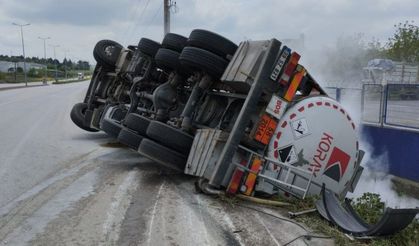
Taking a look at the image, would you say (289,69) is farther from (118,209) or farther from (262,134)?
(118,209)

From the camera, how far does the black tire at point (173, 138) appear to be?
6383 millimetres

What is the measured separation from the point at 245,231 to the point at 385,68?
23.3 metres

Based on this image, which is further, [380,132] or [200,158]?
[380,132]

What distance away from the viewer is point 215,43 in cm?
647

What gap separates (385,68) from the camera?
85.1 ft

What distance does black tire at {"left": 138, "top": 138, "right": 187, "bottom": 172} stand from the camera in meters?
6.38

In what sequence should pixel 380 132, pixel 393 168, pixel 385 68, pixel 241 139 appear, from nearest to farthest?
pixel 241 139
pixel 393 168
pixel 380 132
pixel 385 68

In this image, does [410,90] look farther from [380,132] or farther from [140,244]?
[140,244]

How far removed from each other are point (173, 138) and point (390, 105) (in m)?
5.41

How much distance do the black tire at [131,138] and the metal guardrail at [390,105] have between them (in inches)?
198

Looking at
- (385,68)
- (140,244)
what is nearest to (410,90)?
(140,244)

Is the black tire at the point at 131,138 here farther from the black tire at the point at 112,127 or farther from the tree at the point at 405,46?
the tree at the point at 405,46

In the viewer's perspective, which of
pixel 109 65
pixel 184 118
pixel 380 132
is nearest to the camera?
pixel 184 118

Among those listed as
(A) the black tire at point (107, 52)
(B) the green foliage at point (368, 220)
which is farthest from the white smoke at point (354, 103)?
(A) the black tire at point (107, 52)
